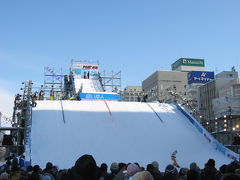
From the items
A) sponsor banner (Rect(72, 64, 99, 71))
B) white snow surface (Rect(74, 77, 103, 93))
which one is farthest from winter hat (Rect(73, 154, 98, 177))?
sponsor banner (Rect(72, 64, 99, 71))

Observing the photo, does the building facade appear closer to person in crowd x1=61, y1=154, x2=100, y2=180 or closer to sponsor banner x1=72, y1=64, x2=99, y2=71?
sponsor banner x1=72, y1=64, x2=99, y2=71

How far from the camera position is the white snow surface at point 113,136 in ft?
43.4

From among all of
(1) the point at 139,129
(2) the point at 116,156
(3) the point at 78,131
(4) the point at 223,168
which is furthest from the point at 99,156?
(4) the point at 223,168

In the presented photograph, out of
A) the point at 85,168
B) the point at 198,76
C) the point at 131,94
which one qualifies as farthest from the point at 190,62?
the point at 85,168

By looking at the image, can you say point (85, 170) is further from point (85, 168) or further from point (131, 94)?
point (131, 94)

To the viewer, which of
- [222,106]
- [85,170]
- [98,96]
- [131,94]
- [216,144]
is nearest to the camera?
[85,170]

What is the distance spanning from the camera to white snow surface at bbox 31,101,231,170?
43.4 feet

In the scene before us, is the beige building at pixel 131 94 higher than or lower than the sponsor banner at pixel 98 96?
higher

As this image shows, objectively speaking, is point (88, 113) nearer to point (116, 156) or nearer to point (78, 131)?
point (78, 131)

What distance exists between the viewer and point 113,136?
49.5 ft

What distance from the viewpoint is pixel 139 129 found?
16.0 metres

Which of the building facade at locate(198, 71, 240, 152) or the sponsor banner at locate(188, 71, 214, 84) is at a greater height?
the sponsor banner at locate(188, 71, 214, 84)

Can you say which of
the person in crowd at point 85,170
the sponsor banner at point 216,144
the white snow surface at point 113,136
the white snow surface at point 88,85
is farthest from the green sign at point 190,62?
the person in crowd at point 85,170

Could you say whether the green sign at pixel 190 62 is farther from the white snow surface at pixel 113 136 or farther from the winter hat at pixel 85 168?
the winter hat at pixel 85 168
